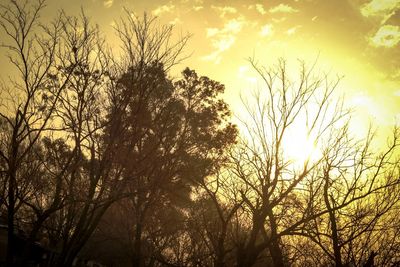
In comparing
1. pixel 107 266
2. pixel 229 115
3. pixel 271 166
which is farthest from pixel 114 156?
pixel 107 266

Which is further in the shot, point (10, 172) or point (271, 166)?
point (271, 166)

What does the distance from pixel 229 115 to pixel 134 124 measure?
8377 millimetres

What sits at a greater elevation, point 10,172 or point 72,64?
point 72,64

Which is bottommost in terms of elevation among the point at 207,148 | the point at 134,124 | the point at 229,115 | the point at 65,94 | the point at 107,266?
the point at 107,266

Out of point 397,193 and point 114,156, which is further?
point 397,193

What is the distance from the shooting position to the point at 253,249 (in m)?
8.59

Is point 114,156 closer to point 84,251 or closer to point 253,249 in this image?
point 253,249

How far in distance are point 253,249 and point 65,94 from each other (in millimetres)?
6313

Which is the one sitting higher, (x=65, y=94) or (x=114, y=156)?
(x=65, y=94)

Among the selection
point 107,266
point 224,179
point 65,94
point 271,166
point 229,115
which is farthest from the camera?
point 107,266

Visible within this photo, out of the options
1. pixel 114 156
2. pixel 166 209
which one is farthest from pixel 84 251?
pixel 114 156

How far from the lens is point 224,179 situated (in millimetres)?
13289

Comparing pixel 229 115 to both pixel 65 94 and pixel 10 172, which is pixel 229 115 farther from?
pixel 10 172

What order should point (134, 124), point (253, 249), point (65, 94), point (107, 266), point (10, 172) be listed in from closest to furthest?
point (10, 172), point (134, 124), point (65, 94), point (253, 249), point (107, 266)
